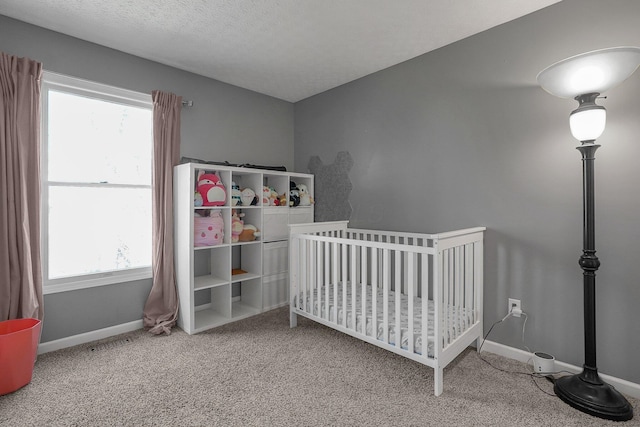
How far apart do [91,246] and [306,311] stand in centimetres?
172

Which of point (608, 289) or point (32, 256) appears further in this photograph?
point (32, 256)

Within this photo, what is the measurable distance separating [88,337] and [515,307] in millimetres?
3022

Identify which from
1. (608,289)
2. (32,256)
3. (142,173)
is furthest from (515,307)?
(32,256)

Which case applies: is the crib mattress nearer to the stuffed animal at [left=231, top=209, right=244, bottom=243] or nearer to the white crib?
the white crib

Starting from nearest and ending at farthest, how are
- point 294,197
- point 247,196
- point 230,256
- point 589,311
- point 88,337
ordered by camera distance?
point 589,311 < point 88,337 < point 230,256 < point 247,196 < point 294,197

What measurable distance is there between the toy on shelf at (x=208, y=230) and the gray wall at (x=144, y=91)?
23.9 inches

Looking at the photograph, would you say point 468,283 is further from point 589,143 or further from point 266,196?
point 266,196

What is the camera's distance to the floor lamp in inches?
56.9

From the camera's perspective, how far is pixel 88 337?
233 cm

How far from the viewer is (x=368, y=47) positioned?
2.42 m

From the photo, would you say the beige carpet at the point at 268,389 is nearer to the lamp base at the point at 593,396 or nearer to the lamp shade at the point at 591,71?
the lamp base at the point at 593,396

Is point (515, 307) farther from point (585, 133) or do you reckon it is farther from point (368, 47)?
point (368, 47)

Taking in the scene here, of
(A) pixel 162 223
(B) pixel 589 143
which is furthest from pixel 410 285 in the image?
(A) pixel 162 223

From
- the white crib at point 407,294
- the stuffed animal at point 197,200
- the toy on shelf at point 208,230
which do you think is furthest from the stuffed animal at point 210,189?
the white crib at point 407,294
